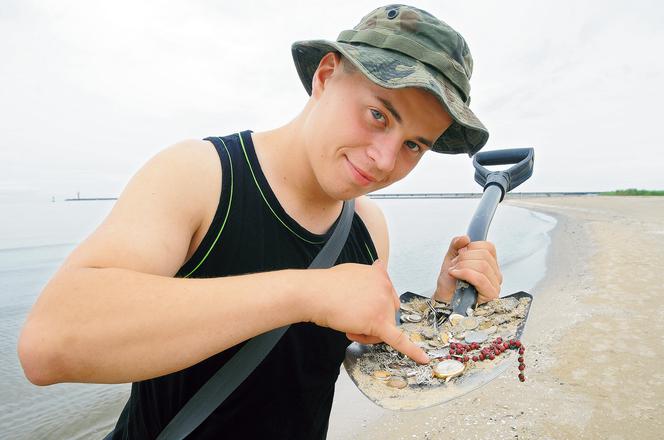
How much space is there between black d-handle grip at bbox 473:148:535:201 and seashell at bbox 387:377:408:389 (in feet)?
4.35

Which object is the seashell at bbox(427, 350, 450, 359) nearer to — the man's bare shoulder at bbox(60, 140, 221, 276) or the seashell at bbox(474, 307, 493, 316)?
the seashell at bbox(474, 307, 493, 316)

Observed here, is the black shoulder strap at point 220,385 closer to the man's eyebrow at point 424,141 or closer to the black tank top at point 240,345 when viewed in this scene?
the black tank top at point 240,345

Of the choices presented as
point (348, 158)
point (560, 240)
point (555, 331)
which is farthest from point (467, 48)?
point (560, 240)

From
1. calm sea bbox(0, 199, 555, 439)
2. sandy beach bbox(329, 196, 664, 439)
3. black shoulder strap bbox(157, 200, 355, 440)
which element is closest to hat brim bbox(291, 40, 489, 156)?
black shoulder strap bbox(157, 200, 355, 440)

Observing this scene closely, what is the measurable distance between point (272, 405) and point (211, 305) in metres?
0.83

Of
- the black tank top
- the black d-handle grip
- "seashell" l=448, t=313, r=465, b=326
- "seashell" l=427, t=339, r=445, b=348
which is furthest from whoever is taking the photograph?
the black d-handle grip

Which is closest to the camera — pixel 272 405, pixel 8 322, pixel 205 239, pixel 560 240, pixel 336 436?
pixel 205 239

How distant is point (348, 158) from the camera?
1470 mm

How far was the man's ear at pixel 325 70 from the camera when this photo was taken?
5.08ft

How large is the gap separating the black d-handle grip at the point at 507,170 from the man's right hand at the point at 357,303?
1.43 m

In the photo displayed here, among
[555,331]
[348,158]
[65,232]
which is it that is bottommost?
[65,232]

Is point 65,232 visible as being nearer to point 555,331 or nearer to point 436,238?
point 436,238

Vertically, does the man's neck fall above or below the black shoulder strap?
above

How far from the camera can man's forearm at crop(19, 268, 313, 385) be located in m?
0.86
